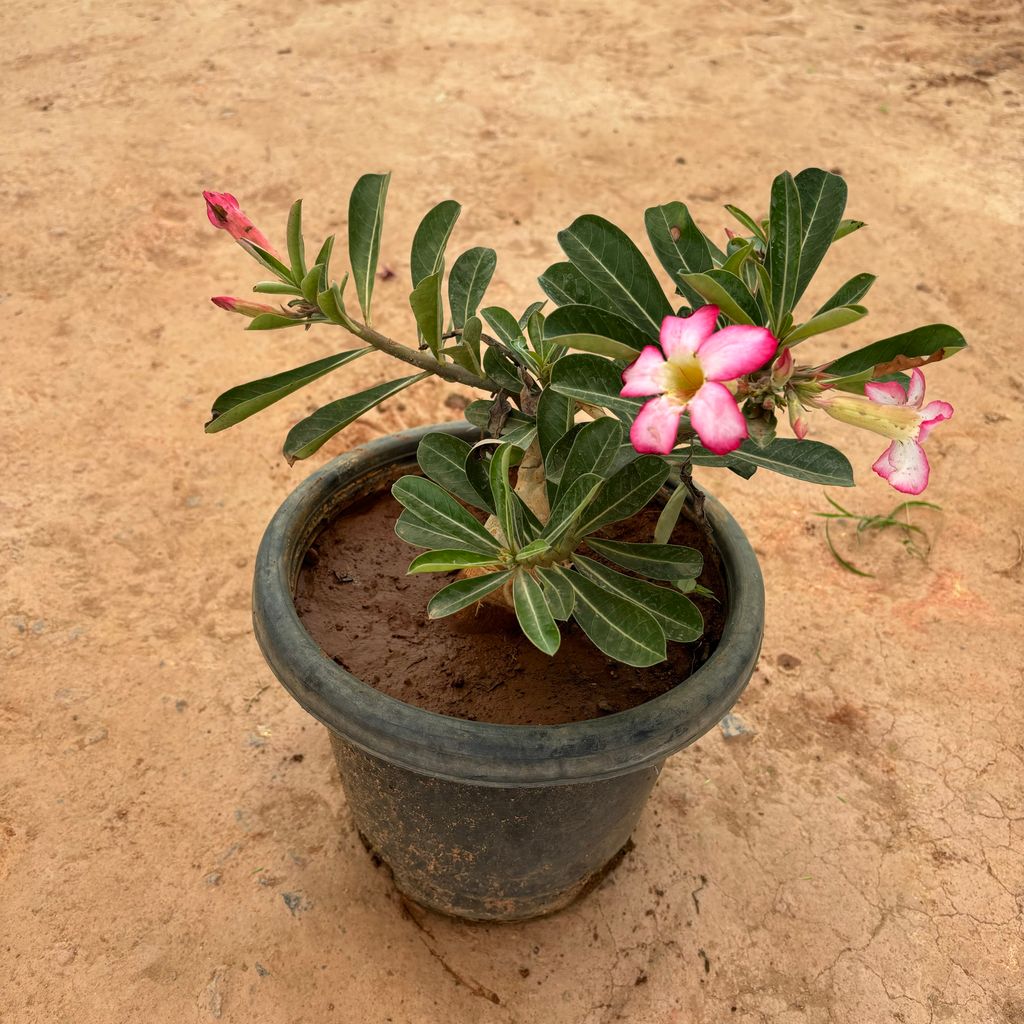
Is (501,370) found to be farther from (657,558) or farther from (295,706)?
(295,706)

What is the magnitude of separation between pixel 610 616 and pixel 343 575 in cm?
43

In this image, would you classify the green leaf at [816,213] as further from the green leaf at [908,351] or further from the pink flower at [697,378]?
the pink flower at [697,378]

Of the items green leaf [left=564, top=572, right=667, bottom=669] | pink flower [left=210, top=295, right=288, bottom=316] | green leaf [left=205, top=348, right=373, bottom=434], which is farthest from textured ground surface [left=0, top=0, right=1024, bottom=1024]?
pink flower [left=210, top=295, right=288, bottom=316]

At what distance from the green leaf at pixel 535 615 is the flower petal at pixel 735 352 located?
1.02 ft

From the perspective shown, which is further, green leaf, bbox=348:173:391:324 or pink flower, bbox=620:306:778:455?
green leaf, bbox=348:173:391:324

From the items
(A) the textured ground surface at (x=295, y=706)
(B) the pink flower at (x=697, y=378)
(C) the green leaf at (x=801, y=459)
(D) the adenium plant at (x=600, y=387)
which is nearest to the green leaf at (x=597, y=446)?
(D) the adenium plant at (x=600, y=387)

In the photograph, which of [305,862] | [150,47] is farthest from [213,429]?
[150,47]

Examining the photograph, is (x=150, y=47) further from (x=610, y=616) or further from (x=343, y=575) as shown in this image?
(x=610, y=616)

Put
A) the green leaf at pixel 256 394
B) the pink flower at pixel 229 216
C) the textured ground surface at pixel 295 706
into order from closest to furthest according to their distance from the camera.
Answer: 1. the pink flower at pixel 229 216
2. the green leaf at pixel 256 394
3. the textured ground surface at pixel 295 706

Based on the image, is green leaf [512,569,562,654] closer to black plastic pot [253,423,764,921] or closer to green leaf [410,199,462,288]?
black plastic pot [253,423,764,921]

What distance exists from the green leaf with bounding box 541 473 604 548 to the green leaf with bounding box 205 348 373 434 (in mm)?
247

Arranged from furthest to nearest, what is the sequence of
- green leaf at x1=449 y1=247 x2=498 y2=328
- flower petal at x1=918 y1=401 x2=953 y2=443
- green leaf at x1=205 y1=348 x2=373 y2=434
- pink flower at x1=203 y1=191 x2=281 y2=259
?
1. green leaf at x1=449 y1=247 x2=498 y2=328
2. green leaf at x1=205 y1=348 x2=373 y2=434
3. pink flower at x1=203 y1=191 x2=281 y2=259
4. flower petal at x1=918 y1=401 x2=953 y2=443

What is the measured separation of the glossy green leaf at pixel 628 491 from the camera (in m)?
0.97

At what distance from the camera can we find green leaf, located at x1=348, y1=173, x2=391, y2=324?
105 centimetres
